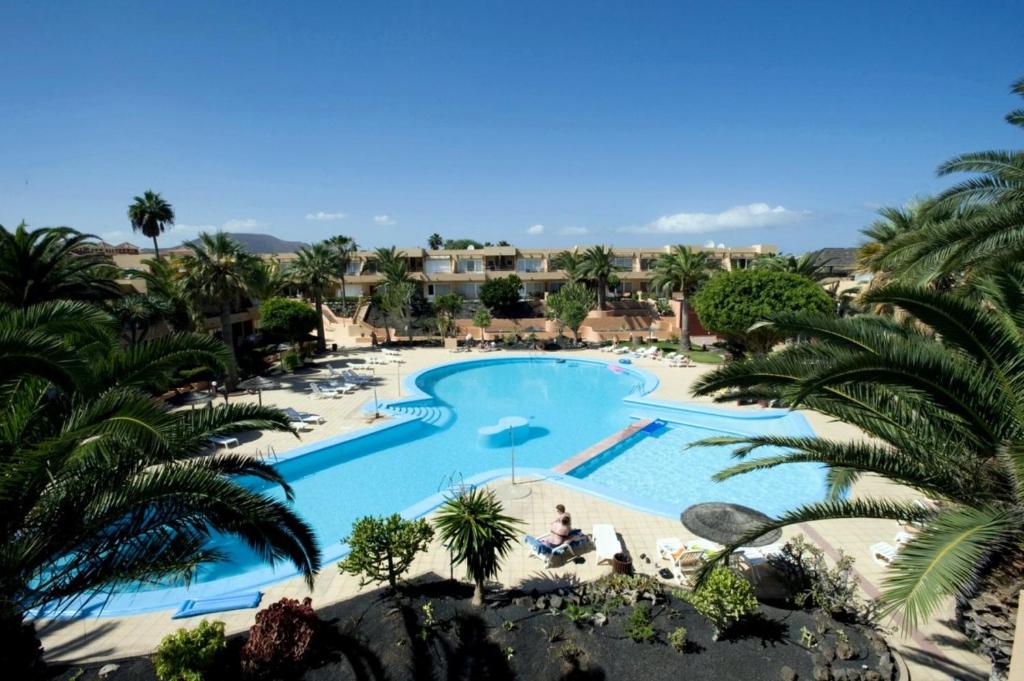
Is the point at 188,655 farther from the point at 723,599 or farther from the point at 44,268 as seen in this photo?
the point at 44,268

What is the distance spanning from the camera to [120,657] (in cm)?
710

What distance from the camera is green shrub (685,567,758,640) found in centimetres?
685

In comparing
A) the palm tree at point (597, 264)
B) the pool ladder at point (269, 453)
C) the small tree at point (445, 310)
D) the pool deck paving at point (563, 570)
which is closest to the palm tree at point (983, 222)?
the pool deck paving at point (563, 570)

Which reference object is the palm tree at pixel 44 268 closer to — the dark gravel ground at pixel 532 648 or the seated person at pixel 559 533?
the dark gravel ground at pixel 532 648

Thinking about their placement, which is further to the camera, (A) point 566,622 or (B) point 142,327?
(B) point 142,327

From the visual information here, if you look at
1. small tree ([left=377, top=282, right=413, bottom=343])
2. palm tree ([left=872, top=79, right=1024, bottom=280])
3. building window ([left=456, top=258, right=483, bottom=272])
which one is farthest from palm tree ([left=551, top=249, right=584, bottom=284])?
palm tree ([left=872, top=79, right=1024, bottom=280])

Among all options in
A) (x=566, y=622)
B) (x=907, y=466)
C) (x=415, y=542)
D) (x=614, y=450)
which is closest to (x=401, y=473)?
(x=614, y=450)

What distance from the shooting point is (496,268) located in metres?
52.8

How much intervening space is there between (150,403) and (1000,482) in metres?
8.80

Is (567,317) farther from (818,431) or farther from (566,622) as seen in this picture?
(566,622)

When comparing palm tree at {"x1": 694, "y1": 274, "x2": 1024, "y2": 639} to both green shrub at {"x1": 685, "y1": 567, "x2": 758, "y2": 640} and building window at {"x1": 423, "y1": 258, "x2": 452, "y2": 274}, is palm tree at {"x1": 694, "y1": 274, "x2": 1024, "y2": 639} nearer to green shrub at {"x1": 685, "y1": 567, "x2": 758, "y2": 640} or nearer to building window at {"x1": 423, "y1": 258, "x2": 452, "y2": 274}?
green shrub at {"x1": 685, "y1": 567, "x2": 758, "y2": 640}

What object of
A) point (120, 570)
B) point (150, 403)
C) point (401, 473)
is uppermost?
point (150, 403)

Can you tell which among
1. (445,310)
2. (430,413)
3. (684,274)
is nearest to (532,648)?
(430,413)

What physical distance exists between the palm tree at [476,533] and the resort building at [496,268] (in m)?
41.7
